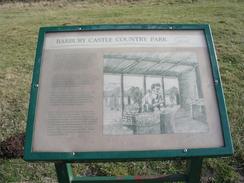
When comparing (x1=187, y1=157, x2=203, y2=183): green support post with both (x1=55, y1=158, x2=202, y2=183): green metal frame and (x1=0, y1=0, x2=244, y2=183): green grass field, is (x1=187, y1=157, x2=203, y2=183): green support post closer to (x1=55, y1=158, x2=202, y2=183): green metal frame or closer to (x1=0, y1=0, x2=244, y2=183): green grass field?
(x1=55, y1=158, x2=202, y2=183): green metal frame

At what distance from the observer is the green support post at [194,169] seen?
2.86m

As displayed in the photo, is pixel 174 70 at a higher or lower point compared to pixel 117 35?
lower

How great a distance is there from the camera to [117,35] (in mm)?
2992

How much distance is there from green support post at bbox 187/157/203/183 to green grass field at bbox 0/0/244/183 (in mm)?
926

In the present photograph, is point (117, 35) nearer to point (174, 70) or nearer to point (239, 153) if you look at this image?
point (174, 70)

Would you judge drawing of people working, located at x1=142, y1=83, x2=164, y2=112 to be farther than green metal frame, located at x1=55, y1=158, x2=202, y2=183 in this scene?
No

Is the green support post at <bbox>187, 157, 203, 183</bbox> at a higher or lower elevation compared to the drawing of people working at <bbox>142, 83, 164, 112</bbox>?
lower

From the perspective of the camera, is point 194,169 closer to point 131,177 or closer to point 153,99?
point 131,177

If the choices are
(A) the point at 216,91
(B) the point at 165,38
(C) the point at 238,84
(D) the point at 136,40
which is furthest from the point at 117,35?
(C) the point at 238,84

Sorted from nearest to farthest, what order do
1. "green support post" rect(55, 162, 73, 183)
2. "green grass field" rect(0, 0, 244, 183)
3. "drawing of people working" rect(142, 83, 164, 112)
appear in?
"drawing of people working" rect(142, 83, 164, 112)
"green support post" rect(55, 162, 73, 183)
"green grass field" rect(0, 0, 244, 183)

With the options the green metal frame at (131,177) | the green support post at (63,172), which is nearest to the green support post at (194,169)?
the green metal frame at (131,177)

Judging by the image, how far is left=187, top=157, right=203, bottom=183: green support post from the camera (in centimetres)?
286

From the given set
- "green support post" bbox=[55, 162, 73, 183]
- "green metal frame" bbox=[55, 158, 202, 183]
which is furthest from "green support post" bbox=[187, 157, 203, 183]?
"green support post" bbox=[55, 162, 73, 183]

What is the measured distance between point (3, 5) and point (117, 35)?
7.89m
